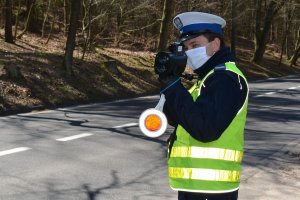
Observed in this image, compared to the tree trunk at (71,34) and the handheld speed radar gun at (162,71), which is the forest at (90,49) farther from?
the handheld speed radar gun at (162,71)

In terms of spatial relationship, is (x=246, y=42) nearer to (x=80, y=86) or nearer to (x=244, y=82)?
(x=80, y=86)

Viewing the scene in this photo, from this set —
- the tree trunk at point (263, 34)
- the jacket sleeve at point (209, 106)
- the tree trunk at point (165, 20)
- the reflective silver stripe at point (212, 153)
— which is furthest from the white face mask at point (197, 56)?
the tree trunk at point (263, 34)

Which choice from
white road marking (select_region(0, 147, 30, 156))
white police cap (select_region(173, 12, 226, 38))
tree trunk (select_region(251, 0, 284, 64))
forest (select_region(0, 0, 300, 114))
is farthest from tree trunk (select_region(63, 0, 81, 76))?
tree trunk (select_region(251, 0, 284, 64))

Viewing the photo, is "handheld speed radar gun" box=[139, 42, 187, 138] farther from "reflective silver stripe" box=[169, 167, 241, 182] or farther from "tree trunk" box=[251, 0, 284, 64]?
"tree trunk" box=[251, 0, 284, 64]

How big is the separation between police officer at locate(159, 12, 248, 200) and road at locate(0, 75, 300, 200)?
348 cm

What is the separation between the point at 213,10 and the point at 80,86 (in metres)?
19.3

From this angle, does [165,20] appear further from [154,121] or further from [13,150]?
[154,121]

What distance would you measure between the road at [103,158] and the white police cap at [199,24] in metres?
3.69

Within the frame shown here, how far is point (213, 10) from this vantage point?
1368 inches

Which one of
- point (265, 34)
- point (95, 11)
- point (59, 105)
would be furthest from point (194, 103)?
point (265, 34)

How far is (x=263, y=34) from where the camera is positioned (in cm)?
4278

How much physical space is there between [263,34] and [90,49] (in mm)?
22439

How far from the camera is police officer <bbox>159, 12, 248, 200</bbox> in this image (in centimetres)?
250

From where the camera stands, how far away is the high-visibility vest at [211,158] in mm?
2656
